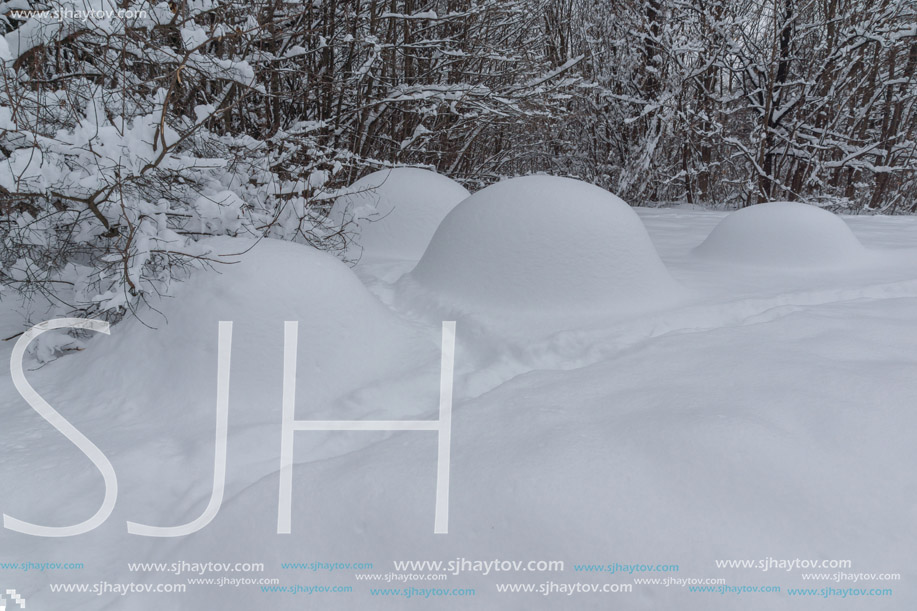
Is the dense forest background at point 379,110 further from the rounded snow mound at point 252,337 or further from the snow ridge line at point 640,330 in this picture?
the snow ridge line at point 640,330

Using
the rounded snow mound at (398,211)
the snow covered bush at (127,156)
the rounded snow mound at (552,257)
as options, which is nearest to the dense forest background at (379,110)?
the snow covered bush at (127,156)

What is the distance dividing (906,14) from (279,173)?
10.5 meters

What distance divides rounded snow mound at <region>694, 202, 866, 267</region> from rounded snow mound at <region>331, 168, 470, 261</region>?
2826mm

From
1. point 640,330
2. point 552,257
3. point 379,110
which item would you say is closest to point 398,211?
point 379,110

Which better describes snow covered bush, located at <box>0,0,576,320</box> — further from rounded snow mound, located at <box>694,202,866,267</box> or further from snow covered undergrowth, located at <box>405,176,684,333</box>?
rounded snow mound, located at <box>694,202,866,267</box>

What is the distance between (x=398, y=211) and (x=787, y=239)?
3.72 meters

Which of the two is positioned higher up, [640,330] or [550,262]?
[550,262]

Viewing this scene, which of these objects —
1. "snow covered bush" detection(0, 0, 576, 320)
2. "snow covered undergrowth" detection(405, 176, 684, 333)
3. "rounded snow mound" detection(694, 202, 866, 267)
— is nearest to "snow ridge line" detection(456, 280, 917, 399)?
"snow covered undergrowth" detection(405, 176, 684, 333)

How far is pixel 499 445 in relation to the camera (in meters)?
2.38

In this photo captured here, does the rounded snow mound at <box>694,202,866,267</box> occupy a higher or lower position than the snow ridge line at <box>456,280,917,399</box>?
higher

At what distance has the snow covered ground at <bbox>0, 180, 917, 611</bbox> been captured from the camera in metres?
1.84

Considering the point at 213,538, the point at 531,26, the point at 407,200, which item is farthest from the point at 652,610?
the point at 531,26

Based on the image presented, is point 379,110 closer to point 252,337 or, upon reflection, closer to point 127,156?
point 127,156

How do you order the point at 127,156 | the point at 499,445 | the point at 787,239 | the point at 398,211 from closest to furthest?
the point at 499,445, the point at 127,156, the point at 787,239, the point at 398,211
